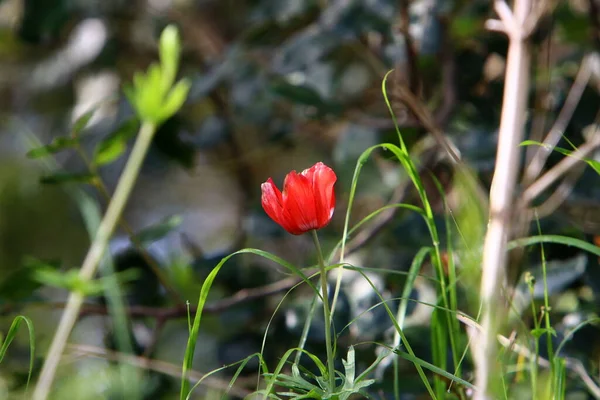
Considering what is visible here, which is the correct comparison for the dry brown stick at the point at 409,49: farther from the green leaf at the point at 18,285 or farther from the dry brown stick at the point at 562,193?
the green leaf at the point at 18,285

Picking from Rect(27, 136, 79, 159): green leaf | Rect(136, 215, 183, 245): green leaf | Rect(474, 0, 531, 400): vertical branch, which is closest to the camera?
Rect(474, 0, 531, 400): vertical branch

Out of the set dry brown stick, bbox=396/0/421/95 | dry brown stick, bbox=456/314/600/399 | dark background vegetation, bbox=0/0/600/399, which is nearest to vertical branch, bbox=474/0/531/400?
dry brown stick, bbox=456/314/600/399

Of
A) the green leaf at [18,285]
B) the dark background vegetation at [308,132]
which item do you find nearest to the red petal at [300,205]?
the dark background vegetation at [308,132]

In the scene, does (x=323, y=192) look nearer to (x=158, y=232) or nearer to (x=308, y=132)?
(x=158, y=232)

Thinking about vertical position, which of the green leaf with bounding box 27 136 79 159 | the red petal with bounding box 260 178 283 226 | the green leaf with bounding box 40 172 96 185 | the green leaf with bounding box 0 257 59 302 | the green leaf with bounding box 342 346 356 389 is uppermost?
the red petal with bounding box 260 178 283 226

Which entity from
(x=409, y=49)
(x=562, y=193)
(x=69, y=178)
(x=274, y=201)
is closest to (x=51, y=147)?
(x=69, y=178)

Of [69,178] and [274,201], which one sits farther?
[69,178]

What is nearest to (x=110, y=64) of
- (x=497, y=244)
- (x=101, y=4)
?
(x=101, y=4)

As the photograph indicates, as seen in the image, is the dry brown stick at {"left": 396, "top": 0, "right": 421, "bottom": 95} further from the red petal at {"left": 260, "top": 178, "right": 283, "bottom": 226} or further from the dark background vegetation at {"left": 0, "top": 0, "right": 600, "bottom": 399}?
the red petal at {"left": 260, "top": 178, "right": 283, "bottom": 226}

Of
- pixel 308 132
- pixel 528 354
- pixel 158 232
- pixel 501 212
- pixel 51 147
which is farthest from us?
pixel 308 132

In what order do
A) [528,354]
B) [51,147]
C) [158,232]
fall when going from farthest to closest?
[158,232]
[51,147]
[528,354]
